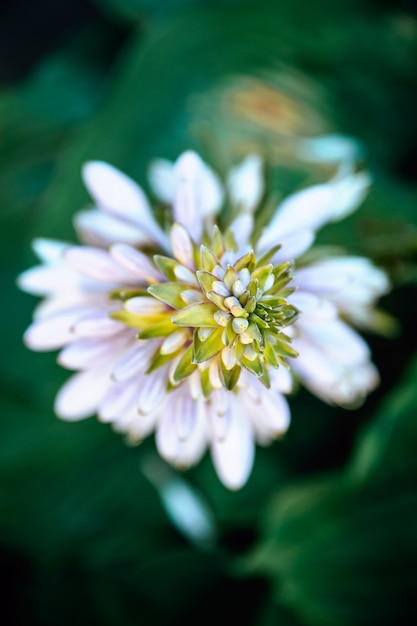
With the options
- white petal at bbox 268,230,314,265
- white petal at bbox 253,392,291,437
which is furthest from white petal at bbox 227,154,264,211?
white petal at bbox 253,392,291,437

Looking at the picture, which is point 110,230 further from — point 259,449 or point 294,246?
point 259,449

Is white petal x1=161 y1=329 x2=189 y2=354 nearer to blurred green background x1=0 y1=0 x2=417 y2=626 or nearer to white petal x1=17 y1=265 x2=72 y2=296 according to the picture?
white petal x1=17 y1=265 x2=72 y2=296

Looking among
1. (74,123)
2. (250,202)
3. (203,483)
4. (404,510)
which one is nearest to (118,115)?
(74,123)

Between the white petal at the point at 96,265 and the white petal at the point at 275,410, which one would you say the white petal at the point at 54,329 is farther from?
the white petal at the point at 275,410

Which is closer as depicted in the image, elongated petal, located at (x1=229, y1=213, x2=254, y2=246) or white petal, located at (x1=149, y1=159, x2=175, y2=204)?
elongated petal, located at (x1=229, y1=213, x2=254, y2=246)

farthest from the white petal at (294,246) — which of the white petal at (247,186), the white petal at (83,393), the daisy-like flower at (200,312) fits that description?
the white petal at (83,393)

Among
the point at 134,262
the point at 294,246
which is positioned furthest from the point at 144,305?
the point at 294,246
